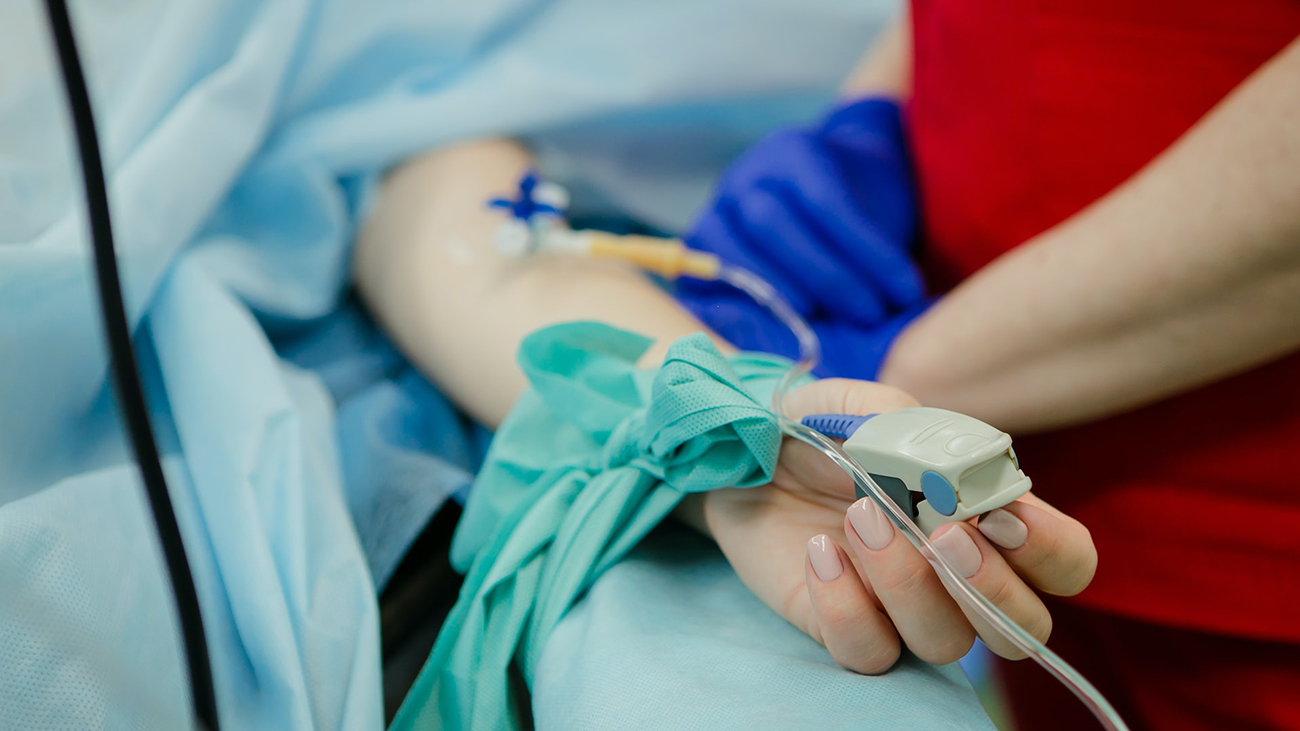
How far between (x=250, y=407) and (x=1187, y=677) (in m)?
0.70

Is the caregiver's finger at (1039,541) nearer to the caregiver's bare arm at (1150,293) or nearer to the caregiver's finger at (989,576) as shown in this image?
the caregiver's finger at (989,576)

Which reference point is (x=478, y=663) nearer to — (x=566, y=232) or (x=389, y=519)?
(x=389, y=519)

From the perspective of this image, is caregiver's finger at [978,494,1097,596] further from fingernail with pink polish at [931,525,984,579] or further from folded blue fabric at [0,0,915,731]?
folded blue fabric at [0,0,915,731]

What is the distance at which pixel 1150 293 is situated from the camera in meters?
0.47

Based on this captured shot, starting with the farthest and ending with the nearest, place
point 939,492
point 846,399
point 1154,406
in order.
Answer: point 1154,406
point 846,399
point 939,492

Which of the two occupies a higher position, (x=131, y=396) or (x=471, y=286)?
(x=131, y=396)

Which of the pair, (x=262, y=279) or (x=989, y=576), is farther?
(x=262, y=279)

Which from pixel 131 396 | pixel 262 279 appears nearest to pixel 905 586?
pixel 131 396

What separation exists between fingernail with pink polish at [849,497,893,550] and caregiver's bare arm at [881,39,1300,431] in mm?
234

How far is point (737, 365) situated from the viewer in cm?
51

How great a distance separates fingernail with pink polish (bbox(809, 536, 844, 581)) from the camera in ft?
1.23

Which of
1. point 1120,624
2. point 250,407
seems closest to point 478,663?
point 250,407

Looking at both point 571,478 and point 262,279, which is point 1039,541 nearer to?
point 571,478

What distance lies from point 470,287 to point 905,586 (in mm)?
449
